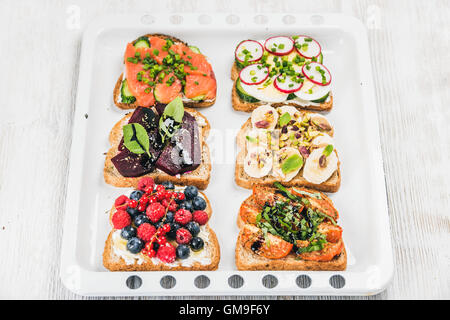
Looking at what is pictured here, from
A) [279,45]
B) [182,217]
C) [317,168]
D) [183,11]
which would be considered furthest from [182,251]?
[183,11]

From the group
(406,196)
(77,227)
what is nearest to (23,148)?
(77,227)

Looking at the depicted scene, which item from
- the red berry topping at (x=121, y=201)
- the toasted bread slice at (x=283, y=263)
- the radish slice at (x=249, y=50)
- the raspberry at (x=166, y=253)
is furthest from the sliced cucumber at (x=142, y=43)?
the toasted bread slice at (x=283, y=263)

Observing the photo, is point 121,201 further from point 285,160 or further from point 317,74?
point 317,74

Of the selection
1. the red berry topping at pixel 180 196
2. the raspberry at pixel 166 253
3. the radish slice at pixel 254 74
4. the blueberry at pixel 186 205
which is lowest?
the raspberry at pixel 166 253

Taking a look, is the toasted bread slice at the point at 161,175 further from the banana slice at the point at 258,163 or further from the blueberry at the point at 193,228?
the blueberry at the point at 193,228

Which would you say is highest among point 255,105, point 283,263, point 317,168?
point 255,105
